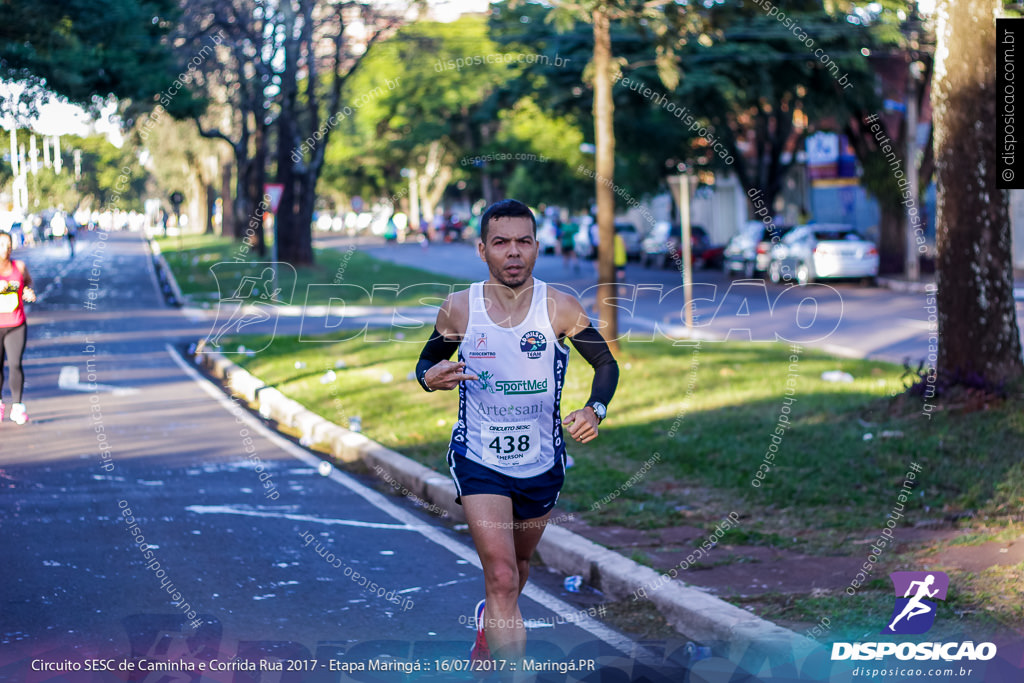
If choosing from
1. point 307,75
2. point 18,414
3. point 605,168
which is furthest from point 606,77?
point 307,75

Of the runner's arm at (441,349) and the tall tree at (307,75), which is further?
the tall tree at (307,75)

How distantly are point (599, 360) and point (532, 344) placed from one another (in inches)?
14.4

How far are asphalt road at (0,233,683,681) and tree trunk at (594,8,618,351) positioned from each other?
647cm

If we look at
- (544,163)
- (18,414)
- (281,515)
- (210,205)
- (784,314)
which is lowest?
(784,314)

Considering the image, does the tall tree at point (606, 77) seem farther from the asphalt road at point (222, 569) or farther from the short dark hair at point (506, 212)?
the short dark hair at point (506, 212)

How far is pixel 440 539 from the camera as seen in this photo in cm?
817

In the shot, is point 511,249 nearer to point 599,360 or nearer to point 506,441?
point 599,360

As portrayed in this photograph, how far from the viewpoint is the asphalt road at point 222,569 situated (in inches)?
220

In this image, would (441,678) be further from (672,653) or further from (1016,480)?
(1016,480)

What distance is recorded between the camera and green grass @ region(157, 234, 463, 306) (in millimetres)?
33781

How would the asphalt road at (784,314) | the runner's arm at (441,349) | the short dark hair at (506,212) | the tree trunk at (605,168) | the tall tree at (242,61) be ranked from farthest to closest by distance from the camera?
the tall tree at (242,61), the asphalt road at (784,314), the tree trunk at (605,168), the short dark hair at (506,212), the runner's arm at (441,349)

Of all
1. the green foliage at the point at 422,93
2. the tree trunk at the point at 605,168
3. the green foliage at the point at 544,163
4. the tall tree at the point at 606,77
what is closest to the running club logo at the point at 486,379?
the tall tree at the point at 606,77

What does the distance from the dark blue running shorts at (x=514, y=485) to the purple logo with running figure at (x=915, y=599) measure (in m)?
1.82

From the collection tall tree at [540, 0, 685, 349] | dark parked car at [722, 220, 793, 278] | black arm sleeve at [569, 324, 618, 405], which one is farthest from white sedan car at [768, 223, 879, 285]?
black arm sleeve at [569, 324, 618, 405]
